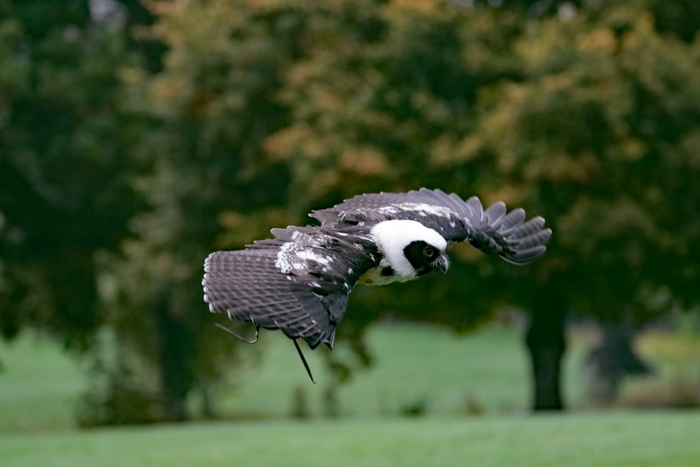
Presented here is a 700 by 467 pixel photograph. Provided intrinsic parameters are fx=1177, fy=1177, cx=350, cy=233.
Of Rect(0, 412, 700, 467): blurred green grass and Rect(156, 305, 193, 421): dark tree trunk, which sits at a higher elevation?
Rect(156, 305, 193, 421): dark tree trunk

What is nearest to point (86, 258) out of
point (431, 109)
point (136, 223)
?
point (136, 223)

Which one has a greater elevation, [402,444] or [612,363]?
[612,363]

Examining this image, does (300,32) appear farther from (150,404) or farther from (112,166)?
(150,404)

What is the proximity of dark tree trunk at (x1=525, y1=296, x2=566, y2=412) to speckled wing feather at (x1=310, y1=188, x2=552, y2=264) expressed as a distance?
30.4ft

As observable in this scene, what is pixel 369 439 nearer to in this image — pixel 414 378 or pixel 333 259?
pixel 333 259

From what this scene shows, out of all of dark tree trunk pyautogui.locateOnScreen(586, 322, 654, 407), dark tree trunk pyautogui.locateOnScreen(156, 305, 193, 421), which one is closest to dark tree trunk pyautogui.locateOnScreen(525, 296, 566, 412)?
dark tree trunk pyautogui.locateOnScreen(586, 322, 654, 407)

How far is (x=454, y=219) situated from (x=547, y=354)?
10.5 metres

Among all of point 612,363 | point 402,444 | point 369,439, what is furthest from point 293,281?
point 612,363

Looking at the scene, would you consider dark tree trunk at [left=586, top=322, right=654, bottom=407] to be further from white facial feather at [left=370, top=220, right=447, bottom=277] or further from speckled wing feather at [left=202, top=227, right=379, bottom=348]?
speckled wing feather at [left=202, top=227, right=379, bottom=348]

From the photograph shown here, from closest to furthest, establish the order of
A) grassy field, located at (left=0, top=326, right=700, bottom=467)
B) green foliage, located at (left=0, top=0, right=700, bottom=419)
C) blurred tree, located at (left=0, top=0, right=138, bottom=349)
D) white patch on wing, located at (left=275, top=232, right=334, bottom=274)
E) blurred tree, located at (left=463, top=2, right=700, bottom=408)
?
white patch on wing, located at (left=275, top=232, right=334, bottom=274) < grassy field, located at (left=0, top=326, right=700, bottom=467) < blurred tree, located at (left=463, top=2, right=700, bottom=408) < green foliage, located at (left=0, top=0, right=700, bottom=419) < blurred tree, located at (left=0, top=0, right=138, bottom=349)

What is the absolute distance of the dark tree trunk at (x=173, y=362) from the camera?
18.7 meters

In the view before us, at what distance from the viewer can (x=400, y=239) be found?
6.08 meters

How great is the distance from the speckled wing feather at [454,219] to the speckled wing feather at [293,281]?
0.48 metres

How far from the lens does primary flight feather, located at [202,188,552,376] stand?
530 centimetres
